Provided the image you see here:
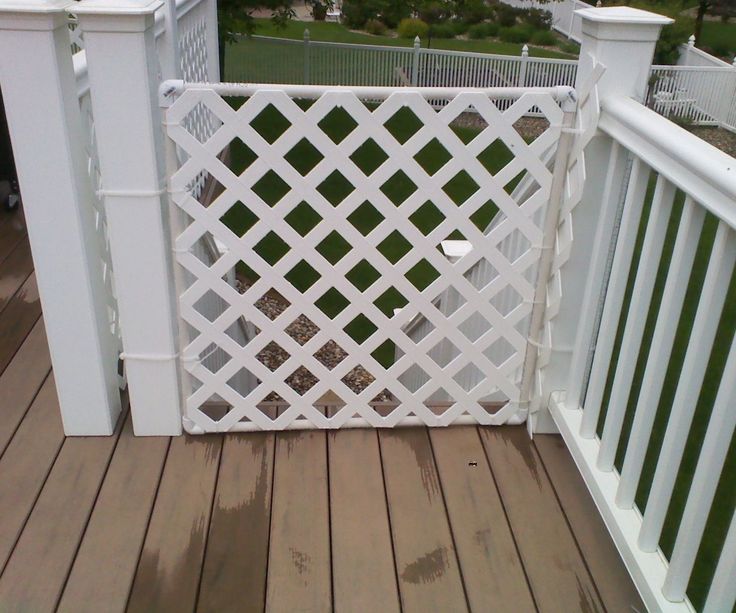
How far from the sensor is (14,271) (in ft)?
11.3

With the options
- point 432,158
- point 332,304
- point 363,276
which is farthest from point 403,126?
point 332,304

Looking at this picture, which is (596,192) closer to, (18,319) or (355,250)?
(355,250)

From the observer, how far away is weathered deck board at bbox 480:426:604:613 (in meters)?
1.81

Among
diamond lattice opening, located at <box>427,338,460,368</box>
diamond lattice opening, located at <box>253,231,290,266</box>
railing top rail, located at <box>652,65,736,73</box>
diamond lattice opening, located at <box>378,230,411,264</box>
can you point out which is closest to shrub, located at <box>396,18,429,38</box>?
railing top rail, located at <box>652,65,736,73</box>

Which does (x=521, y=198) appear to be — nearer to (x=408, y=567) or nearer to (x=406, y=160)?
(x=406, y=160)

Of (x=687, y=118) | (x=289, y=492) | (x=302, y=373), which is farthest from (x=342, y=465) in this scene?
(x=687, y=118)

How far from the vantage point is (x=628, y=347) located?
5.97ft

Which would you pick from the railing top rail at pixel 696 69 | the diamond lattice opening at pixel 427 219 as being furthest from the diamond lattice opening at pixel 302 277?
the railing top rail at pixel 696 69

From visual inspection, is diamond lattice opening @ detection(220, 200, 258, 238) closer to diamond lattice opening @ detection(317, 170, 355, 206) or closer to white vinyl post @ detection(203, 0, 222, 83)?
diamond lattice opening @ detection(317, 170, 355, 206)

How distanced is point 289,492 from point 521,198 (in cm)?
118

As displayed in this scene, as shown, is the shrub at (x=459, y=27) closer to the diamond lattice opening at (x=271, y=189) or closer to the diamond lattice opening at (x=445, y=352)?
the diamond lattice opening at (x=271, y=189)

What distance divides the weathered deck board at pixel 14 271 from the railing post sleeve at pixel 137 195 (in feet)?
4.01

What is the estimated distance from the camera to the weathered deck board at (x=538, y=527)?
1812 mm

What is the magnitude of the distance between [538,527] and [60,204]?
1.54 m
